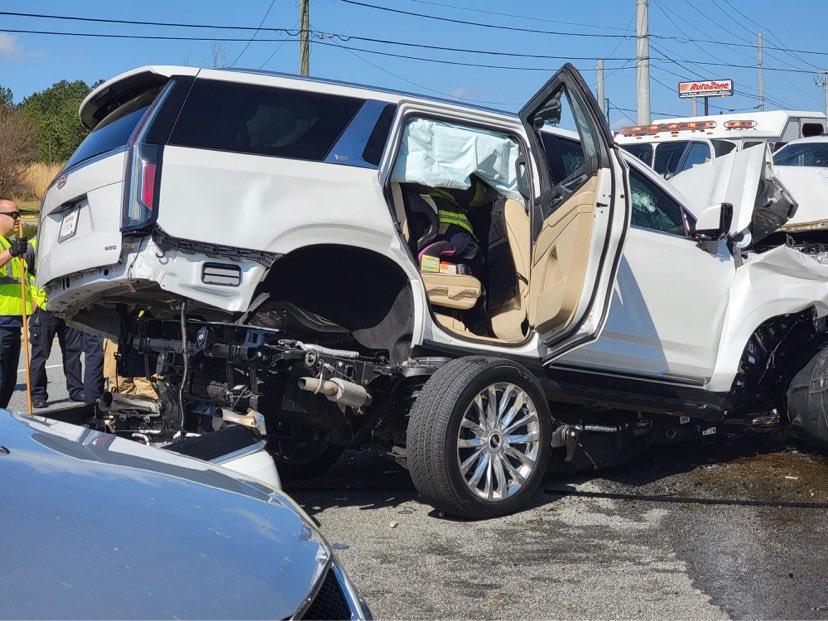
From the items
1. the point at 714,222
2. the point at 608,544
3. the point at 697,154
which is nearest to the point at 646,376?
the point at 714,222

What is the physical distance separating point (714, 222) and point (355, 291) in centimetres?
243

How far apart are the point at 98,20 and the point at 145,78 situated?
872 inches

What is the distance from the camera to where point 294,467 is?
6.86m

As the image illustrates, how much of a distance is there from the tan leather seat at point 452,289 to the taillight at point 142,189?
1.63 metres

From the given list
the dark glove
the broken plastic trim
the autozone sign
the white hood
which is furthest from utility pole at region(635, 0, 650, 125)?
the broken plastic trim

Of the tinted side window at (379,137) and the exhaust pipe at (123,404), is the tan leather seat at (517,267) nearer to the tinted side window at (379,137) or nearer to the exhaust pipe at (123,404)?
the tinted side window at (379,137)

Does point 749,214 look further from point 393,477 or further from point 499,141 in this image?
point 393,477

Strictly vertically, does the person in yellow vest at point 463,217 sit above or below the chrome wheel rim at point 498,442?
above

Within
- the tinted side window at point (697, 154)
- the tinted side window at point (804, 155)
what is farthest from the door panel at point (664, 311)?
the tinted side window at point (697, 154)

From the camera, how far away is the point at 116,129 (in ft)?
17.8

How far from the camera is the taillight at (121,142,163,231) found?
195 inches

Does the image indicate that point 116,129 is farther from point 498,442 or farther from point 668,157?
point 668,157

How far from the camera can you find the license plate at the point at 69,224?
17.6 ft

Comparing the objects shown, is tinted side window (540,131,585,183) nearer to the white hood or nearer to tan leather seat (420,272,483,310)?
tan leather seat (420,272,483,310)
